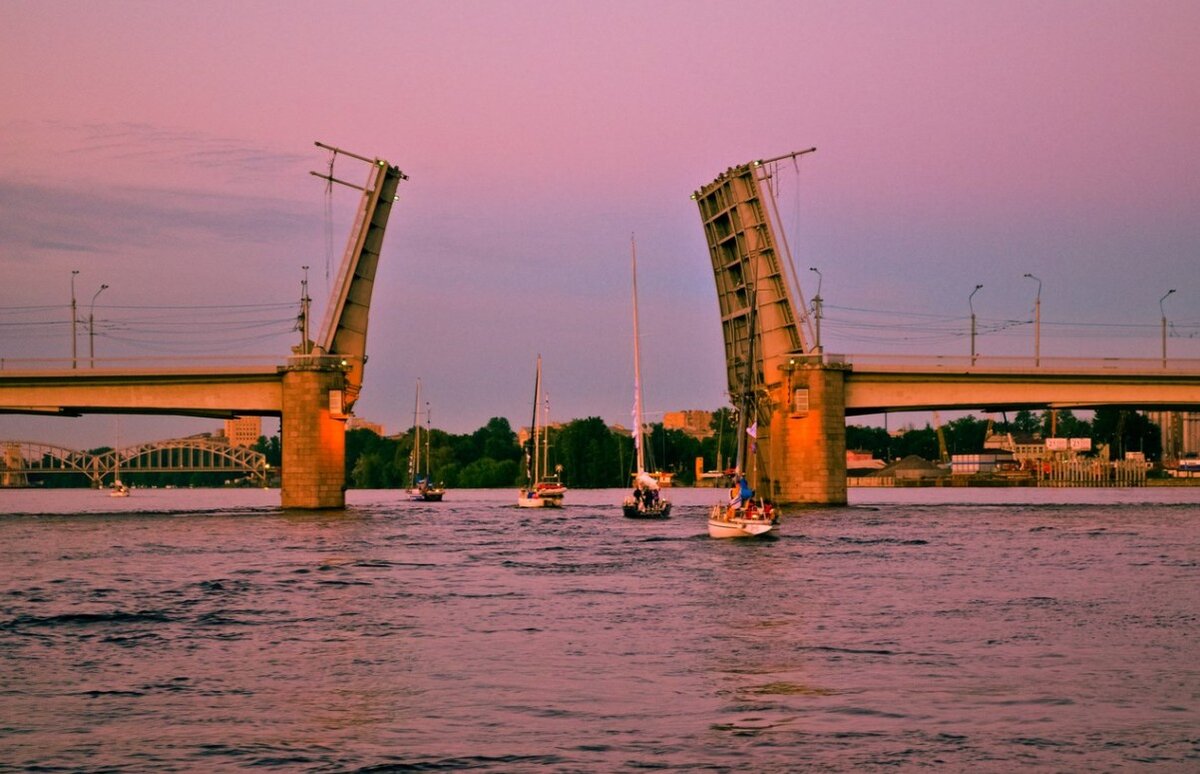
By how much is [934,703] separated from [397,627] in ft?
34.0

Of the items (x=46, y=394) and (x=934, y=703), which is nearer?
(x=934, y=703)

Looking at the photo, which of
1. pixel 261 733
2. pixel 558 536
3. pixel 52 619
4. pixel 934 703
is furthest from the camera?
pixel 558 536

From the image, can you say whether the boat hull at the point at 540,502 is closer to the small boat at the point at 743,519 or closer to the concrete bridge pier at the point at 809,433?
the concrete bridge pier at the point at 809,433

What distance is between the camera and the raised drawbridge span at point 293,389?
211ft

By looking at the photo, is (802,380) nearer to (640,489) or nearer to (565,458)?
(640,489)

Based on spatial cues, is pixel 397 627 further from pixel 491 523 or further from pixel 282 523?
pixel 491 523

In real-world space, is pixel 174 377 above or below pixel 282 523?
above

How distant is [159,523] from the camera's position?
224 feet

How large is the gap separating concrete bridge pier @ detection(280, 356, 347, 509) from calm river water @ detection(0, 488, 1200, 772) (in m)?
23.2

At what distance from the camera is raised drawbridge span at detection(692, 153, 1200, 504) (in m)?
62.1

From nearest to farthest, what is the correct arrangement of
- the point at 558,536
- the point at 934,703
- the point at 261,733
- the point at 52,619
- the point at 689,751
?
the point at 689,751 → the point at 261,733 → the point at 934,703 → the point at 52,619 → the point at 558,536

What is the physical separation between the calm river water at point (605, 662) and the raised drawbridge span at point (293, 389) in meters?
23.3

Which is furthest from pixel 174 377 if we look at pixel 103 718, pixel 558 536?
pixel 103 718

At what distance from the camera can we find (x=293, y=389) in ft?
213
